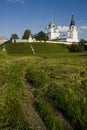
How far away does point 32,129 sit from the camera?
9.17 meters

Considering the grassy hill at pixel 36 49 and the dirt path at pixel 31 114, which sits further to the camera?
the grassy hill at pixel 36 49

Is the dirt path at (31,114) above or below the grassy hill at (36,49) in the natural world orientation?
above

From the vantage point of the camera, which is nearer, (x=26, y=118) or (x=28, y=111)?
(x=26, y=118)

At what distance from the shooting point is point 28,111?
1161 centimetres

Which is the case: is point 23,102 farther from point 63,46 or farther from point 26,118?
point 63,46

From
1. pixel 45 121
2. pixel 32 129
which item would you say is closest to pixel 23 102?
pixel 45 121

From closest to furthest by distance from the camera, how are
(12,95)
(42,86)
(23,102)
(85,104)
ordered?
1. (85,104)
2. (23,102)
3. (12,95)
4. (42,86)

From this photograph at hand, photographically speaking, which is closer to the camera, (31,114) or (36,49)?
(31,114)

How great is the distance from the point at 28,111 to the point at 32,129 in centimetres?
245

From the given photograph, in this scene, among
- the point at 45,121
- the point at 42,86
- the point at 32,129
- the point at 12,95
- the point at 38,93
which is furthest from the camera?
the point at 42,86

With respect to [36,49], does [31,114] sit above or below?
above

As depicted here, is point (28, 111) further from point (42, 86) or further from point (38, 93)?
point (42, 86)

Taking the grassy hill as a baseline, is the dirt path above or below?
above

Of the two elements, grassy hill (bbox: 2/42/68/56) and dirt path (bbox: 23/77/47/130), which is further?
grassy hill (bbox: 2/42/68/56)
